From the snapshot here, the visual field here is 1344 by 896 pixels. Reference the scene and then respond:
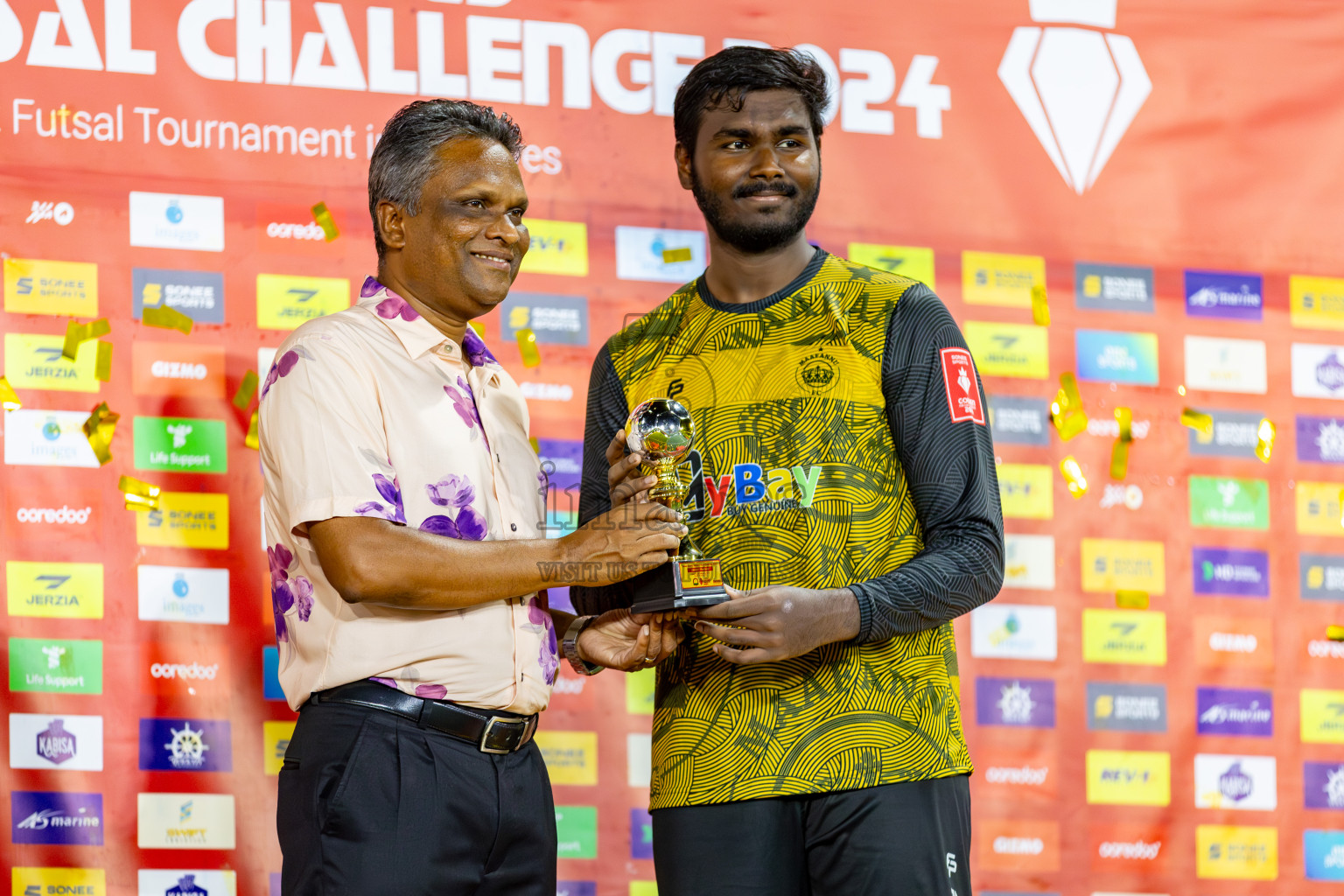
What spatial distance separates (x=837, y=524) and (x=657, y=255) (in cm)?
139

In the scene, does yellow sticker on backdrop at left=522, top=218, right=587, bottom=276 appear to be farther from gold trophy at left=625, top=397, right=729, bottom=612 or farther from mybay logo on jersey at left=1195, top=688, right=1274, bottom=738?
mybay logo on jersey at left=1195, top=688, right=1274, bottom=738

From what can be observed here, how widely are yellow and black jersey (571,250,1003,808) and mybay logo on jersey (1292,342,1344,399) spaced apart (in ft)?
6.07

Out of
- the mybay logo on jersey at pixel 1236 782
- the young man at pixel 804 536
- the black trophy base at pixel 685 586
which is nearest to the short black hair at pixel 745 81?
the young man at pixel 804 536

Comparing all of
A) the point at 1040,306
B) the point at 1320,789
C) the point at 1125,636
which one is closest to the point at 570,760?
the point at 1125,636

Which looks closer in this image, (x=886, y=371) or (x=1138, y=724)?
(x=886, y=371)

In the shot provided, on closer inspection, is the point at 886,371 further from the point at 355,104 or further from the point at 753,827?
the point at 355,104

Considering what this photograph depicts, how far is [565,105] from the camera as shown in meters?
3.22

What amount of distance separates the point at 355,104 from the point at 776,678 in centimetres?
188

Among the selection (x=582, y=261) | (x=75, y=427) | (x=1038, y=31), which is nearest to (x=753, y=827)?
(x=582, y=261)

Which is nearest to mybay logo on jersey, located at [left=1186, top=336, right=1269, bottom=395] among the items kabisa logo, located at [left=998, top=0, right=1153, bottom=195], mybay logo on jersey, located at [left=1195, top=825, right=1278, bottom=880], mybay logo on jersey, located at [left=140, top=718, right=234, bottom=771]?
kabisa logo, located at [left=998, top=0, right=1153, bottom=195]

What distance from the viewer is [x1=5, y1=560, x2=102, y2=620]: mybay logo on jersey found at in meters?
2.87

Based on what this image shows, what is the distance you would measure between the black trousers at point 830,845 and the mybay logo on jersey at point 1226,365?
6.25 ft

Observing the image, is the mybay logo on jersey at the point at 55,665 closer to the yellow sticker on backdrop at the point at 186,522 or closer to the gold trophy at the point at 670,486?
the yellow sticker on backdrop at the point at 186,522

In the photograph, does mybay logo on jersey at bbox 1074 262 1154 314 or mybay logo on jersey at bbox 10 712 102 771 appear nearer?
mybay logo on jersey at bbox 10 712 102 771
